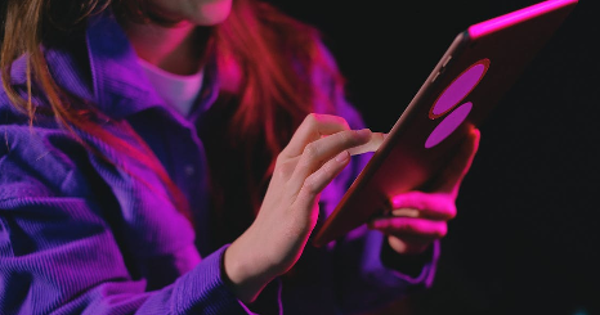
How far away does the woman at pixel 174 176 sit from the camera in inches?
26.1

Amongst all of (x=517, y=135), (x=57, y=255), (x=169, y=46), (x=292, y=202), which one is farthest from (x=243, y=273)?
(x=517, y=135)

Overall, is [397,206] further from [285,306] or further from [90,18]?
[90,18]

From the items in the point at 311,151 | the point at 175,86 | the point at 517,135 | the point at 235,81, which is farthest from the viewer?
the point at 517,135

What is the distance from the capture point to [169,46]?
92cm

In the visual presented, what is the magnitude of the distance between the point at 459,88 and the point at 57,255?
60cm

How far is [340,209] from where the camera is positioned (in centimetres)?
68

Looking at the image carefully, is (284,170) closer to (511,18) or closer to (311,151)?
(311,151)

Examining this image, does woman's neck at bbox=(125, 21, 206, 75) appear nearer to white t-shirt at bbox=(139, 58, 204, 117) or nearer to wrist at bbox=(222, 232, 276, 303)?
white t-shirt at bbox=(139, 58, 204, 117)

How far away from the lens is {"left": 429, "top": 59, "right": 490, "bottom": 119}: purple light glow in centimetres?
54

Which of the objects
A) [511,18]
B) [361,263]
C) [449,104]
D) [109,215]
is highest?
[511,18]

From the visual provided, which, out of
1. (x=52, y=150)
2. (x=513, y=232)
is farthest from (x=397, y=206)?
(x=513, y=232)

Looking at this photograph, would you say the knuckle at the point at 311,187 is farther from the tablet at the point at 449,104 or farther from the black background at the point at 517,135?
the black background at the point at 517,135

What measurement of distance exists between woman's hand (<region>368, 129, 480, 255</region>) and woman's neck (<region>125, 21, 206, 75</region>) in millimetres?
495

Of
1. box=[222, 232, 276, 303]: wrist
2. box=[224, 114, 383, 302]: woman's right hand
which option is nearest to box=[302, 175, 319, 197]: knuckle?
box=[224, 114, 383, 302]: woman's right hand
